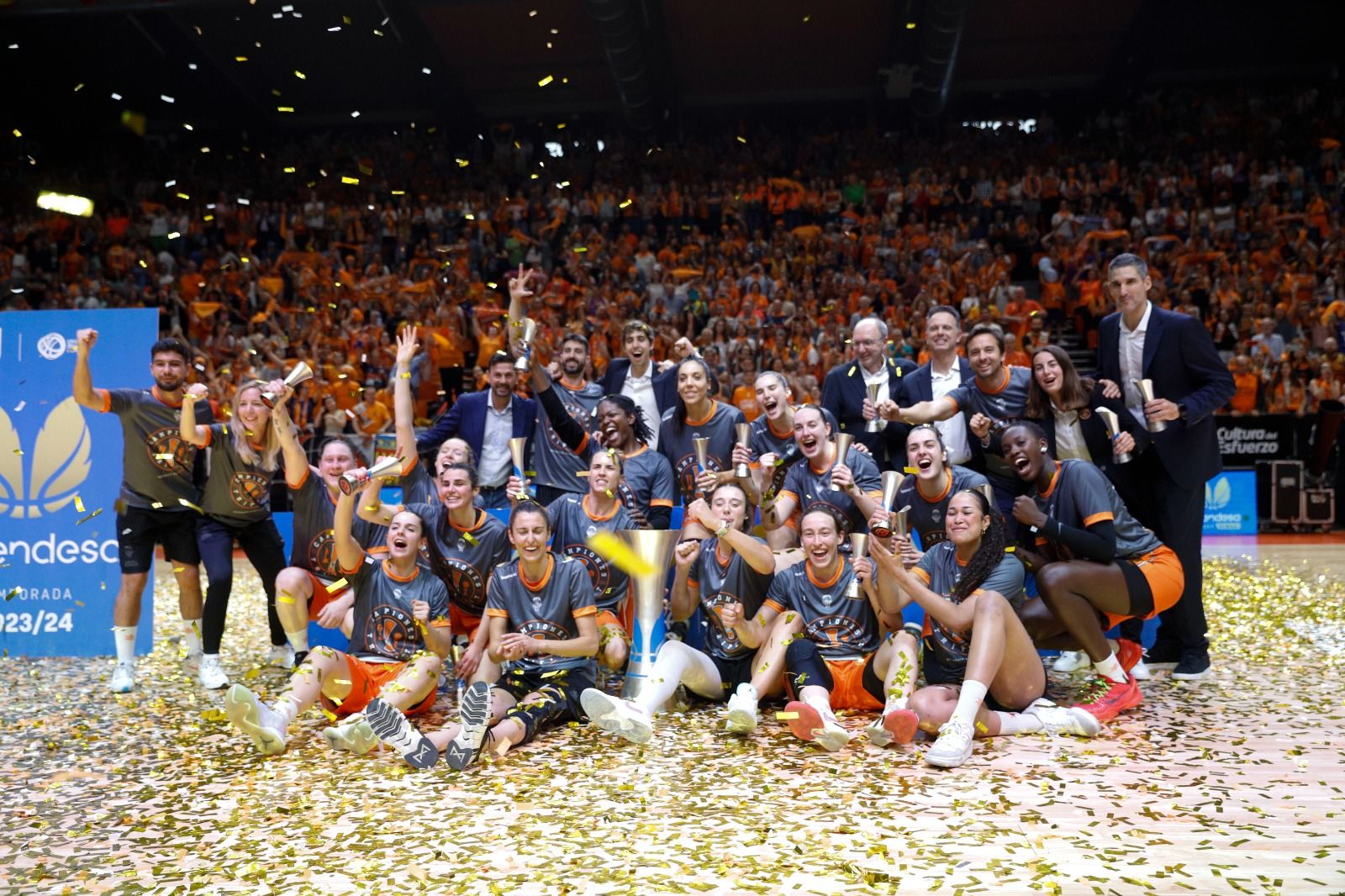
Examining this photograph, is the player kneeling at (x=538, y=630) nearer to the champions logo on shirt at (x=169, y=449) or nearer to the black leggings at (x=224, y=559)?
the black leggings at (x=224, y=559)

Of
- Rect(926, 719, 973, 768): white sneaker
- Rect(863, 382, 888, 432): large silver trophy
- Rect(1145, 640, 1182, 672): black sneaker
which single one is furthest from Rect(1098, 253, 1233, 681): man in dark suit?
Rect(926, 719, 973, 768): white sneaker

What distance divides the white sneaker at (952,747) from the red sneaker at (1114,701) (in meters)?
0.70

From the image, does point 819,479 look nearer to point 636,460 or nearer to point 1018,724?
point 636,460

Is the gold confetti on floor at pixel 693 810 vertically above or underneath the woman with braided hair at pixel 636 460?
underneath

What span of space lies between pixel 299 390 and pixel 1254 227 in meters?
13.2

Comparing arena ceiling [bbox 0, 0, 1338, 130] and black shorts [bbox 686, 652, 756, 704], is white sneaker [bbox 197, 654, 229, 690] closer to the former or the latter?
black shorts [bbox 686, 652, 756, 704]

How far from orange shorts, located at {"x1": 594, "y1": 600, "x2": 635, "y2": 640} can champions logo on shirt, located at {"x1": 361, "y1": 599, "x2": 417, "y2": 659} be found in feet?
2.69

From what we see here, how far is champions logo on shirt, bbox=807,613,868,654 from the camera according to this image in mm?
4648

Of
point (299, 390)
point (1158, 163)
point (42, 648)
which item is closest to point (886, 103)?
point (1158, 163)

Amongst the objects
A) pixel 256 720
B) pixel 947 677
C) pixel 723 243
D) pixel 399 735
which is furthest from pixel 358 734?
pixel 723 243

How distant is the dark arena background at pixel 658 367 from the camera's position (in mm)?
3369

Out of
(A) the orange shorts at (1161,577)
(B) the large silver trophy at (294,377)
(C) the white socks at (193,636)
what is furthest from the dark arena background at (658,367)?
(B) the large silver trophy at (294,377)

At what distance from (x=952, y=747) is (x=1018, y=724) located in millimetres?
564

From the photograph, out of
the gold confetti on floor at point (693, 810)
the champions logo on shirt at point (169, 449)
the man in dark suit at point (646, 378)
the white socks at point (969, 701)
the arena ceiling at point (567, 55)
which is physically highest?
the arena ceiling at point (567, 55)
